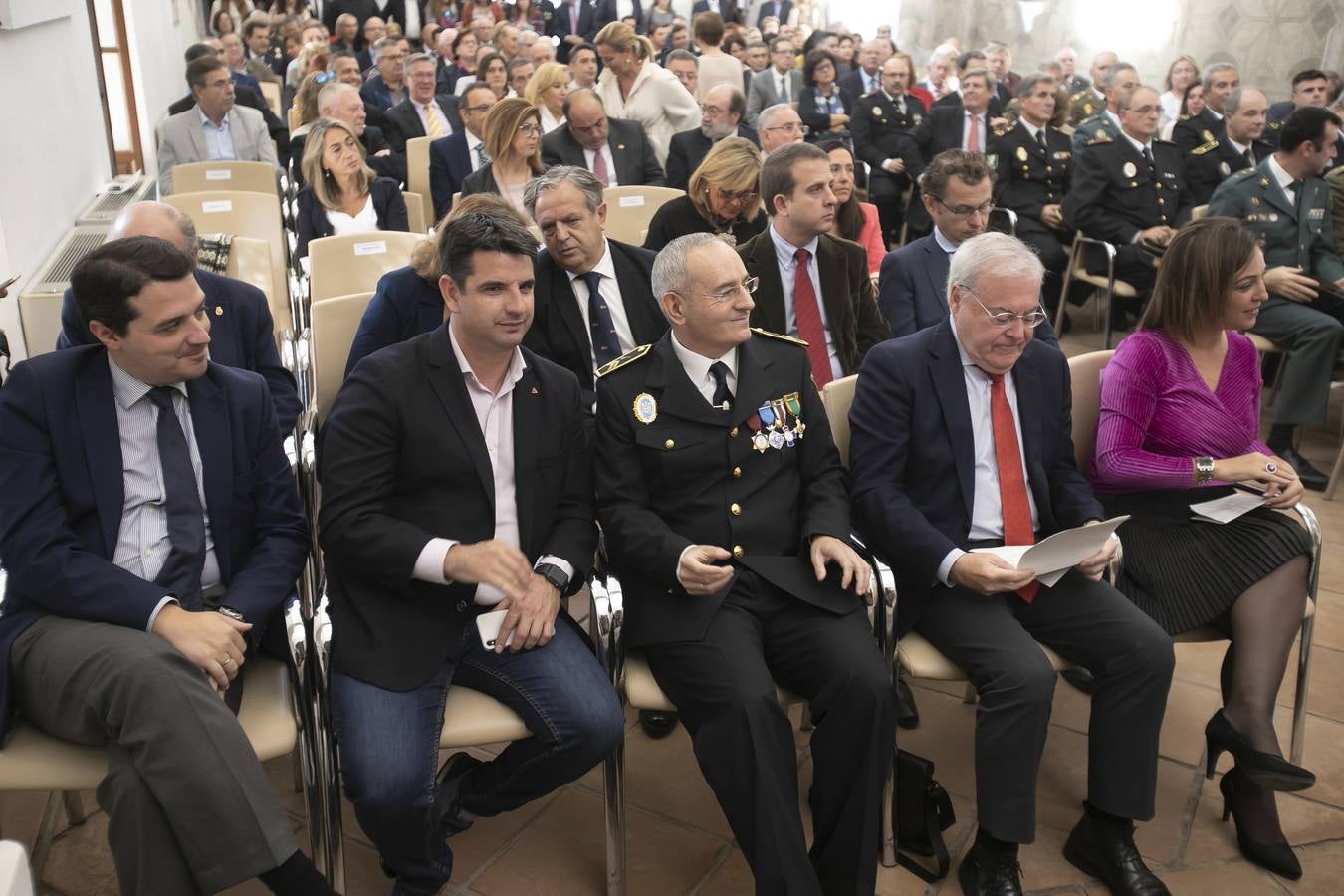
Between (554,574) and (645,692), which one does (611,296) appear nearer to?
(554,574)

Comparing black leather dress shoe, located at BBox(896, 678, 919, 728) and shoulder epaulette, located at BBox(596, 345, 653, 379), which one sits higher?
shoulder epaulette, located at BBox(596, 345, 653, 379)

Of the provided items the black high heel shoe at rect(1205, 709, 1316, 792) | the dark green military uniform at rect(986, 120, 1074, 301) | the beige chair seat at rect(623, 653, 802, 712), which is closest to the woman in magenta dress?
the black high heel shoe at rect(1205, 709, 1316, 792)

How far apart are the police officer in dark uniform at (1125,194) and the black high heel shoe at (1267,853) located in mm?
3792

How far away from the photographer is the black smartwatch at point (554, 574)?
2232 millimetres

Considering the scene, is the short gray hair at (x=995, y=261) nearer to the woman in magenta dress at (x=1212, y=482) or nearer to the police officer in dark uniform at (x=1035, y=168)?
the woman in magenta dress at (x=1212, y=482)

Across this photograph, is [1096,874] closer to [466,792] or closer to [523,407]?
[466,792]

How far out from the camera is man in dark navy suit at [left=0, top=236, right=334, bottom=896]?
Result: 5.97ft

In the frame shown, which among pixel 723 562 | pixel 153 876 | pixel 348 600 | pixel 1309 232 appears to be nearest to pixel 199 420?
pixel 348 600

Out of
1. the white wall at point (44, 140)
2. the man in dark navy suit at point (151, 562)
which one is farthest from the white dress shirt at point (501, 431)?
the white wall at point (44, 140)

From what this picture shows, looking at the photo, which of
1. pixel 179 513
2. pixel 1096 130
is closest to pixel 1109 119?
pixel 1096 130

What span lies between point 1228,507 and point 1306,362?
7.30 ft

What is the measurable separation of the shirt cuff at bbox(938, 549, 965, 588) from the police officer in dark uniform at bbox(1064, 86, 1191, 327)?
3.98 metres

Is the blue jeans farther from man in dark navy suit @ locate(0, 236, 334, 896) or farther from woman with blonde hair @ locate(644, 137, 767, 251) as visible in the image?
woman with blonde hair @ locate(644, 137, 767, 251)

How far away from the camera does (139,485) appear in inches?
83.0
